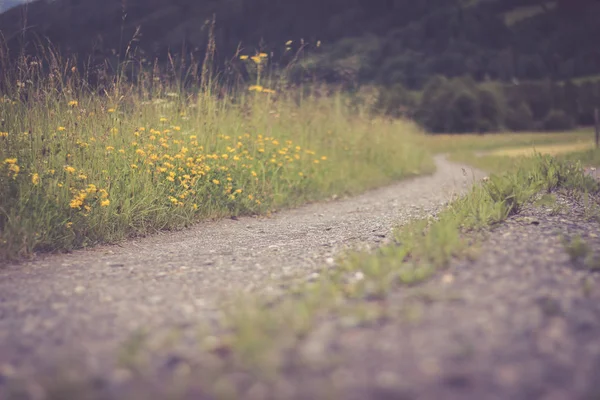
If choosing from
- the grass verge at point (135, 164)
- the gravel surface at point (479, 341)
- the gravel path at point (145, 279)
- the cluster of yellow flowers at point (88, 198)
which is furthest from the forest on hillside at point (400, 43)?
the gravel surface at point (479, 341)

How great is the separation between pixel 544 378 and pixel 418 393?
1.75ft

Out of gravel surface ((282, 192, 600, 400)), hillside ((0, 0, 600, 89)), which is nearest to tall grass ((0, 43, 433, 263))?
hillside ((0, 0, 600, 89))

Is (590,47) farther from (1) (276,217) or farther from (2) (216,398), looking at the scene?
(2) (216,398)

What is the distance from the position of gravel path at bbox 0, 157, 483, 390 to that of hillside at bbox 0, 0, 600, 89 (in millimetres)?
3384

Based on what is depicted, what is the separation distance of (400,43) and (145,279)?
39.1m

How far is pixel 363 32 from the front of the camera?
24.4 metres

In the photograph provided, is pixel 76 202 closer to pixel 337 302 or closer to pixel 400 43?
pixel 337 302

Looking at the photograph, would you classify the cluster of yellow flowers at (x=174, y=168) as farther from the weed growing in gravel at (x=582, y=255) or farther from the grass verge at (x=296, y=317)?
the weed growing in gravel at (x=582, y=255)

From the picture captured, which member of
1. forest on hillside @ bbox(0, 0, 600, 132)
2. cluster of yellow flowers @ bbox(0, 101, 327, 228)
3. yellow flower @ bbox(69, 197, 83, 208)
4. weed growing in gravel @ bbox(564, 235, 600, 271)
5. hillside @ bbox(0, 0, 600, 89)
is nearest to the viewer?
weed growing in gravel @ bbox(564, 235, 600, 271)

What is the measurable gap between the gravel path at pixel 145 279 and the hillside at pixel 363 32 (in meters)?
3.38

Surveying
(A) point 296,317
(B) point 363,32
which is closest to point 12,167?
(A) point 296,317

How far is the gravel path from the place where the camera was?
8.33 ft

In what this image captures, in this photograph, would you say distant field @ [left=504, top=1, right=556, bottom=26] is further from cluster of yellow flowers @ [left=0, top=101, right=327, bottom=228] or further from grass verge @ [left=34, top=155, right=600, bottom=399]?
grass verge @ [left=34, top=155, right=600, bottom=399]

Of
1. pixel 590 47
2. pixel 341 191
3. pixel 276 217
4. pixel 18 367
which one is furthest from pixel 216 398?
pixel 590 47
